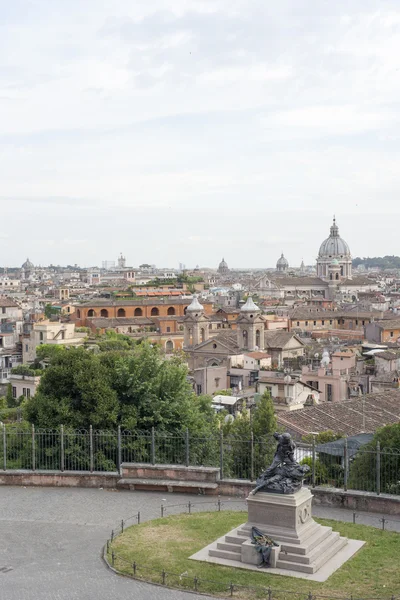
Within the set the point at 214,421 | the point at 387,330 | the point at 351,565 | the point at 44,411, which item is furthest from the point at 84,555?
the point at 387,330

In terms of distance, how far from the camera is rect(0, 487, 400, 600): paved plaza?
10609 millimetres

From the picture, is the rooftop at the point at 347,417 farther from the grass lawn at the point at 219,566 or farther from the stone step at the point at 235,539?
the stone step at the point at 235,539

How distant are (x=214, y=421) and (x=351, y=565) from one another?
1246 centimetres

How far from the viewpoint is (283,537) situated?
11430 mm

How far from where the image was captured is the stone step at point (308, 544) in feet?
36.9

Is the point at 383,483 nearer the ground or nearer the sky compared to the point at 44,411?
nearer the ground

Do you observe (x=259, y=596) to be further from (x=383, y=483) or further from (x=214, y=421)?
(x=214, y=421)

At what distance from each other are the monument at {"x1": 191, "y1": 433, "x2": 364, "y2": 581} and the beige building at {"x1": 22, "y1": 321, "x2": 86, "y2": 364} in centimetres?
4819

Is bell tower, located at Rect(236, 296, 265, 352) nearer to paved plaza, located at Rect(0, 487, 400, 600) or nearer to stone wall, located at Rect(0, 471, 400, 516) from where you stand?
stone wall, located at Rect(0, 471, 400, 516)

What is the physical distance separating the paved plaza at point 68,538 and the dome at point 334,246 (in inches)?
6675

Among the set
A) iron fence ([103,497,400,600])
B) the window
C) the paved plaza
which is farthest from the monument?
the window

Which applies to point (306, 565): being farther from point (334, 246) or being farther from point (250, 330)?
point (334, 246)

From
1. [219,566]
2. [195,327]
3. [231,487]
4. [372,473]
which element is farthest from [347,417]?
[195,327]

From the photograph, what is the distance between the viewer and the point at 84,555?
472 inches
